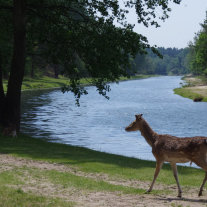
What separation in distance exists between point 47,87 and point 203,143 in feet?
314

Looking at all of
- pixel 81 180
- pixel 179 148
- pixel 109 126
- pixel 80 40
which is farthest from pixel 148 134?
pixel 109 126

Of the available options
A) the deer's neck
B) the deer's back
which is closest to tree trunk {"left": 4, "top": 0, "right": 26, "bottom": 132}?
the deer's neck

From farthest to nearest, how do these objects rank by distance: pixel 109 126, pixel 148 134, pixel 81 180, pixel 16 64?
pixel 109 126, pixel 16 64, pixel 81 180, pixel 148 134

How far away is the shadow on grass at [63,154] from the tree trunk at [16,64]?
173 cm

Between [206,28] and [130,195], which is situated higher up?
[206,28]

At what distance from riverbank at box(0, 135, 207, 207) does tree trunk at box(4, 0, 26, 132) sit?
291 cm

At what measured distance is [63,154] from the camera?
21.3 metres

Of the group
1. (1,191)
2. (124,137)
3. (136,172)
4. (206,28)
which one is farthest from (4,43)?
(206,28)

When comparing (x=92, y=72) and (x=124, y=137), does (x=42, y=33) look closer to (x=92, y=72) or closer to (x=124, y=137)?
(x=92, y=72)

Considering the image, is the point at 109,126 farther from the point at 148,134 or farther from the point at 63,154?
the point at 148,134

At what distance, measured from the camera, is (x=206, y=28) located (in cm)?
11256

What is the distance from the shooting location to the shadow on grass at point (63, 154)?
63.3 ft

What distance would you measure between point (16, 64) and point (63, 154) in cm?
745

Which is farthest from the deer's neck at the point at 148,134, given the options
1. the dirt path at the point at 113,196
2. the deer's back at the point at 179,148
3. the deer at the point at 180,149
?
the dirt path at the point at 113,196
